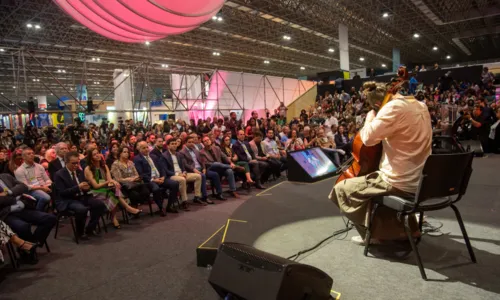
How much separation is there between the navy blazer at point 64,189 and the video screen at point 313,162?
Answer: 3511mm

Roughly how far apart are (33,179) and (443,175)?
5.24m

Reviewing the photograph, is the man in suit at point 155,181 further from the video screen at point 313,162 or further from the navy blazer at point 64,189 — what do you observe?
the video screen at point 313,162

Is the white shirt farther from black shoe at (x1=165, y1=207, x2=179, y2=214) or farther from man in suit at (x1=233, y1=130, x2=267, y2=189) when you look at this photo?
man in suit at (x1=233, y1=130, x2=267, y2=189)

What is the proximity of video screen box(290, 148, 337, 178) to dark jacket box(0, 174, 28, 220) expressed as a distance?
4.07m

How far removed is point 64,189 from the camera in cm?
420

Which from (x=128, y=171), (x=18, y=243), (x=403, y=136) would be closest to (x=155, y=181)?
(x=128, y=171)

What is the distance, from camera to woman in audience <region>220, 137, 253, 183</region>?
261 inches

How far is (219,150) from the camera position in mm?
6590

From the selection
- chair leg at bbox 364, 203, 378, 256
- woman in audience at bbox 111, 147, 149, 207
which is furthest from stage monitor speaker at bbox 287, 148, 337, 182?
chair leg at bbox 364, 203, 378, 256

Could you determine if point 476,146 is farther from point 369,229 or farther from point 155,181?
point 155,181

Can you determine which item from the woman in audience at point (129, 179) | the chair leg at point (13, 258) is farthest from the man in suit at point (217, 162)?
the chair leg at point (13, 258)

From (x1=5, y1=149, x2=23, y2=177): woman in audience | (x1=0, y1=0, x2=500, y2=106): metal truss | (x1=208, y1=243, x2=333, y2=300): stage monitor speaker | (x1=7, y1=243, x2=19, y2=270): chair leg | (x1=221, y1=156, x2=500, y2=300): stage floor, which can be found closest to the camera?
(x1=208, y1=243, x2=333, y2=300): stage monitor speaker

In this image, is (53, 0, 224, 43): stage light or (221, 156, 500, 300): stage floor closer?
(221, 156, 500, 300): stage floor

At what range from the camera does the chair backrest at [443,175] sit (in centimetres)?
214
